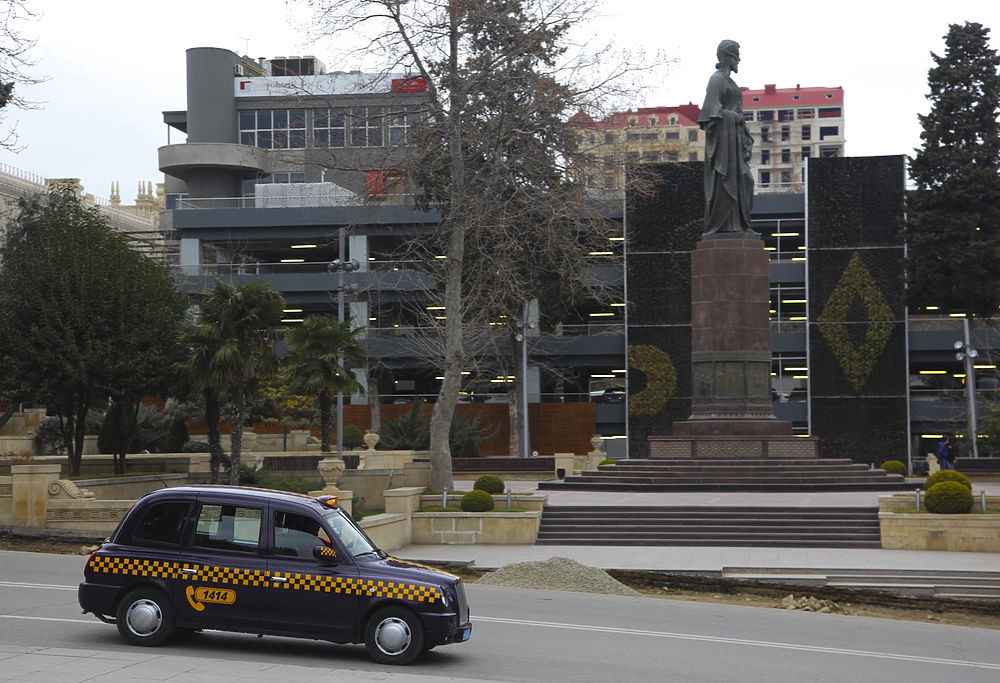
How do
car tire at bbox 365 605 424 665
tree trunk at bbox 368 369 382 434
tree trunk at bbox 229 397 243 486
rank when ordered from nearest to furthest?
car tire at bbox 365 605 424 665 → tree trunk at bbox 229 397 243 486 → tree trunk at bbox 368 369 382 434

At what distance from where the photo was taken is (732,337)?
3694cm

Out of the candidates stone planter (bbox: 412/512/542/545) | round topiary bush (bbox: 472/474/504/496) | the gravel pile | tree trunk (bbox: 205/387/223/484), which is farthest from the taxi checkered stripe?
tree trunk (bbox: 205/387/223/484)

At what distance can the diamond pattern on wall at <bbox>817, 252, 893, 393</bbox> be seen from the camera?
5922cm

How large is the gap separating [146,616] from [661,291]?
5055 cm

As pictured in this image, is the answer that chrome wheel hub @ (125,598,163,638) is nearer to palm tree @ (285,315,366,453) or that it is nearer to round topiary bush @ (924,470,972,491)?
round topiary bush @ (924,470,972,491)

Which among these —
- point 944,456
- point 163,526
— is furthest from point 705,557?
point 944,456

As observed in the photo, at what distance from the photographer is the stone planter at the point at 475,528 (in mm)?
29203

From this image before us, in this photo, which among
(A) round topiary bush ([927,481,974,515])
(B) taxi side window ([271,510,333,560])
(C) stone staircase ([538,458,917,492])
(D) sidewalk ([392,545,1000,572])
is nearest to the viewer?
(B) taxi side window ([271,510,333,560])

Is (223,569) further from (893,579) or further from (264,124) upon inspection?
(264,124)

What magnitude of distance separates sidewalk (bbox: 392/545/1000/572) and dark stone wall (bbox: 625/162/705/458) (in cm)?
3327

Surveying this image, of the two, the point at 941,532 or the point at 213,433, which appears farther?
the point at 213,433

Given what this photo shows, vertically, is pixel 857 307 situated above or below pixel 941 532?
above

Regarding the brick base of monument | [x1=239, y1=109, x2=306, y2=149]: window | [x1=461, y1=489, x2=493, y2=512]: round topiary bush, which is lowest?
[x1=461, y1=489, x2=493, y2=512]: round topiary bush

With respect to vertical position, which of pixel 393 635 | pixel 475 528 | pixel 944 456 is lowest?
pixel 475 528
